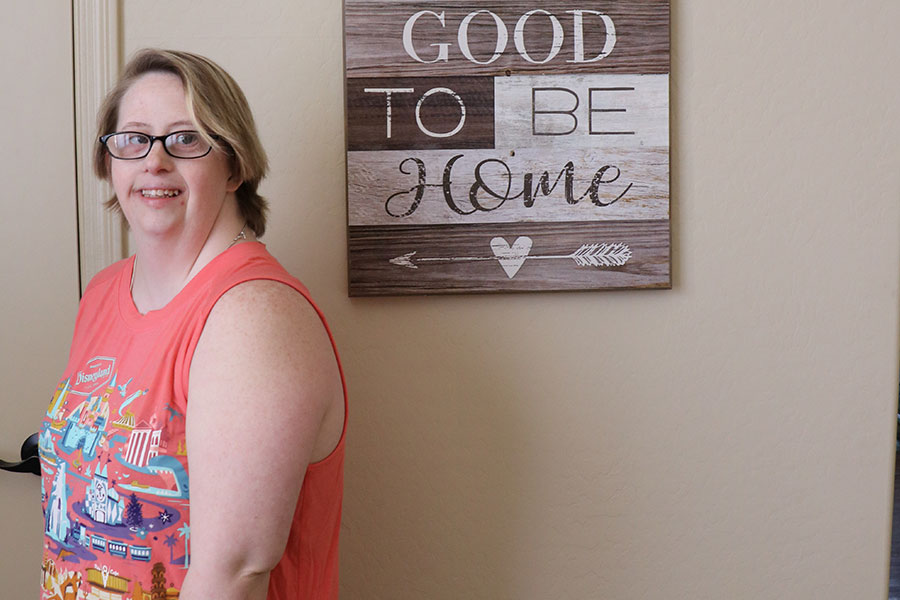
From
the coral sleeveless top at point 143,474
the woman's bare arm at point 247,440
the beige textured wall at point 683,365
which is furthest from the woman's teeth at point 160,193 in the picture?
the beige textured wall at point 683,365

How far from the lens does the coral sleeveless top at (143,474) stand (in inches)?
40.2

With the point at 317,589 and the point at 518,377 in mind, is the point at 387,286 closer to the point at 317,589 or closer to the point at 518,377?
the point at 518,377

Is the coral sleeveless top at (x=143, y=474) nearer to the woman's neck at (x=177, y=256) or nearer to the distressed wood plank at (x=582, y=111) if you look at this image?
the woman's neck at (x=177, y=256)

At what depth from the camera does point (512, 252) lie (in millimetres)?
1576

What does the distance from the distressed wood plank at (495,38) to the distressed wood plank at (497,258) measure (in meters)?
0.30

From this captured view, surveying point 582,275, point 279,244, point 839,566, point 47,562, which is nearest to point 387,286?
point 279,244

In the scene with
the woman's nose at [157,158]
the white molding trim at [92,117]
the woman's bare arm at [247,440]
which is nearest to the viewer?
the woman's bare arm at [247,440]

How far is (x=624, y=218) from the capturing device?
1591mm

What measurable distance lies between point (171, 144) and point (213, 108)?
0.25ft

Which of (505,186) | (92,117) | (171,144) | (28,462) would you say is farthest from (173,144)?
(28,462)

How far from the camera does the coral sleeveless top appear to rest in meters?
1.02

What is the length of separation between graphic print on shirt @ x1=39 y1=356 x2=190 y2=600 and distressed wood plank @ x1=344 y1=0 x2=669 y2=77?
75cm

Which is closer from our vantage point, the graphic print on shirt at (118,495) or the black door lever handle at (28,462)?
the graphic print on shirt at (118,495)

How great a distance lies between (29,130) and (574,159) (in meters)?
1.02
